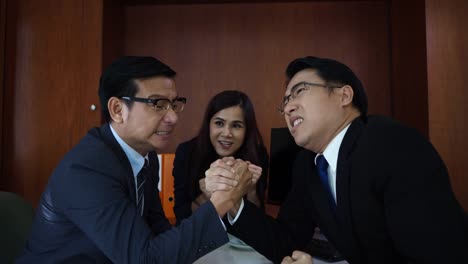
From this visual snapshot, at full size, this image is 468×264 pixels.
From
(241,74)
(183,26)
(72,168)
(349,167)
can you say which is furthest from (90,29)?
(349,167)

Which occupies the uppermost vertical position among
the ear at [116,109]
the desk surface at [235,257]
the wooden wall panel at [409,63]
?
the wooden wall panel at [409,63]

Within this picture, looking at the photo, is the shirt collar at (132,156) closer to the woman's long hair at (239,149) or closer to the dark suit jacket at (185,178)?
the dark suit jacket at (185,178)

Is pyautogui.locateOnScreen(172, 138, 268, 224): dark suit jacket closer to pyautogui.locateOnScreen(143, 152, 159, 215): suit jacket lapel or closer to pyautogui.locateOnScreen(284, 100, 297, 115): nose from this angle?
pyautogui.locateOnScreen(143, 152, 159, 215): suit jacket lapel

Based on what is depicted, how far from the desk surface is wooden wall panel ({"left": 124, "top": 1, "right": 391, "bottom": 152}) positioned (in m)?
1.82

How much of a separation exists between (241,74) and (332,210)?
2063 mm

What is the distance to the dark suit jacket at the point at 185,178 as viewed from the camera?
1994 millimetres

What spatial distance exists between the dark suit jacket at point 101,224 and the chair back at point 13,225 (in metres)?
0.06

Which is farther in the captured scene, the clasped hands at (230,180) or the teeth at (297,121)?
the teeth at (297,121)

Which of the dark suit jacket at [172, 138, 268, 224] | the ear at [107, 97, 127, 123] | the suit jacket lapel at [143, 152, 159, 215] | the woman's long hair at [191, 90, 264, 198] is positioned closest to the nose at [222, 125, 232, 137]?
the woman's long hair at [191, 90, 264, 198]

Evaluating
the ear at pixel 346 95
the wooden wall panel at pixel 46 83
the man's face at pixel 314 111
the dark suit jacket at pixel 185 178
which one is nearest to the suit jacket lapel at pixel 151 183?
the dark suit jacket at pixel 185 178

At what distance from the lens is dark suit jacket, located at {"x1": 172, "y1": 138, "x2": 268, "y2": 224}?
6.54 ft

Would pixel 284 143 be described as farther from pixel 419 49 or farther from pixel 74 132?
pixel 74 132

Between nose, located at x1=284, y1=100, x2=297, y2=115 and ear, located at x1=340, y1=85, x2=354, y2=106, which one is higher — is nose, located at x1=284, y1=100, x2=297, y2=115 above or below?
below

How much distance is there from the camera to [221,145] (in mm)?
2150
